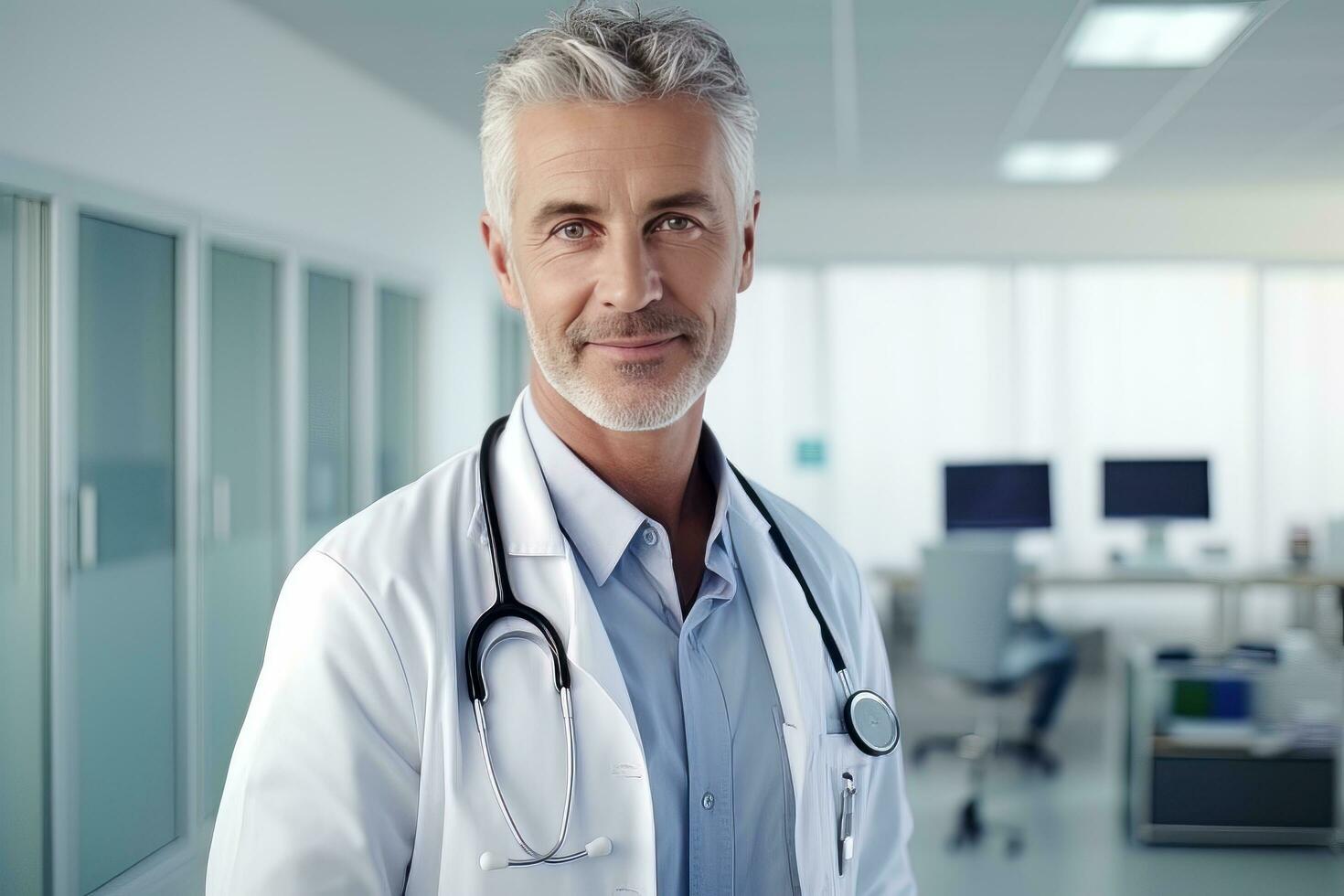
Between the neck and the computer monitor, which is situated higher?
the neck

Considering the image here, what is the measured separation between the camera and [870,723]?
1.10 m

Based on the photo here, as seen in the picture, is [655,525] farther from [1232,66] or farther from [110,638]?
[1232,66]

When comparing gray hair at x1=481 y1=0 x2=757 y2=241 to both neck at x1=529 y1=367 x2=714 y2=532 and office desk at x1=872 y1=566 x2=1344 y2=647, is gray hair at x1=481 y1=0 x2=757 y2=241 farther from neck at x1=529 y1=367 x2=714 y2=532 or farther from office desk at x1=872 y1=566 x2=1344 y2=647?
office desk at x1=872 y1=566 x2=1344 y2=647

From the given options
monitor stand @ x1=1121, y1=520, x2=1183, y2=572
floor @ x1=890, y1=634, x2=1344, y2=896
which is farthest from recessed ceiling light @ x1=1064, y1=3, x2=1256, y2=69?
floor @ x1=890, y1=634, x2=1344, y2=896

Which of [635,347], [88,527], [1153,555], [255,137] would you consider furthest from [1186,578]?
[635,347]

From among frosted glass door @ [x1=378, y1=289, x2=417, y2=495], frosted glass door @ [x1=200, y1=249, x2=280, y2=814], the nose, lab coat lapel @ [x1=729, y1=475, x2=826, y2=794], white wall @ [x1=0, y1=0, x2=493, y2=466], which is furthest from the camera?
frosted glass door @ [x1=378, y1=289, x2=417, y2=495]

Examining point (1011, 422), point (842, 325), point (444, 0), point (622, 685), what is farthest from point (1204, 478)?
point (622, 685)

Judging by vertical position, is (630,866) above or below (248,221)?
below

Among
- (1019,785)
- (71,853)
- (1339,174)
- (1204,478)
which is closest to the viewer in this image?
(71,853)

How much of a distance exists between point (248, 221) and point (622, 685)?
2901 mm

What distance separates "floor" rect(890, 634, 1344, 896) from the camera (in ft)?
11.0

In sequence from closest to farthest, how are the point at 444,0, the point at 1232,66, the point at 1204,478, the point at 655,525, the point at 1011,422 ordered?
the point at 655,525 → the point at 444,0 → the point at 1232,66 → the point at 1204,478 → the point at 1011,422

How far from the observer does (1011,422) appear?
7.29 meters

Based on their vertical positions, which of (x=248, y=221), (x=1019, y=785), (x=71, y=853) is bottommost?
(x=1019, y=785)
